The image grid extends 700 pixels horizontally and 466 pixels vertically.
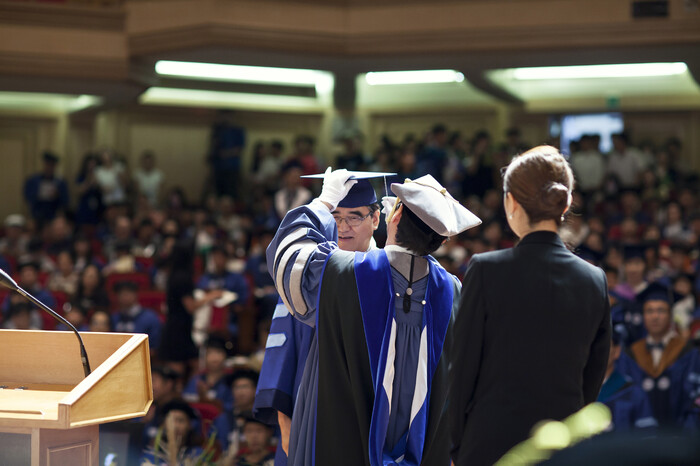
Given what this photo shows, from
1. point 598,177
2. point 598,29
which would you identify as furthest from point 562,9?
point 598,177

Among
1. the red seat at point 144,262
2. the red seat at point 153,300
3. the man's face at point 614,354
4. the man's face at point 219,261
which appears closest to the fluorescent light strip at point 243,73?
the red seat at point 144,262

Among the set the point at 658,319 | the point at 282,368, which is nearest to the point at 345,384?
the point at 282,368

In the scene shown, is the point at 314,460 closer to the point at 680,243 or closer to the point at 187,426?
the point at 187,426

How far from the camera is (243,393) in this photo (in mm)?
5523

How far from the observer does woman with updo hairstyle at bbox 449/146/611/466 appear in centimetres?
197

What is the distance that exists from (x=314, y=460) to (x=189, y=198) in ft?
35.5

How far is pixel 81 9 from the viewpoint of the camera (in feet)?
32.4

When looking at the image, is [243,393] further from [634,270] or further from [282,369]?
[634,270]

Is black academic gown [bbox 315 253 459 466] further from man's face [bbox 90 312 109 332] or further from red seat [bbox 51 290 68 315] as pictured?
red seat [bbox 51 290 68 315]

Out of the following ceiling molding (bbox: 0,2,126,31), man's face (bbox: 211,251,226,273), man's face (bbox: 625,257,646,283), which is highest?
ceiling molding (bbox: 0,2,126,31)

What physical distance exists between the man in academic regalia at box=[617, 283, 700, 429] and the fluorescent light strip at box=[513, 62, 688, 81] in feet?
17.8

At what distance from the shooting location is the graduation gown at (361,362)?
7.75 ft

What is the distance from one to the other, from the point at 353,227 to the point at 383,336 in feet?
2.26

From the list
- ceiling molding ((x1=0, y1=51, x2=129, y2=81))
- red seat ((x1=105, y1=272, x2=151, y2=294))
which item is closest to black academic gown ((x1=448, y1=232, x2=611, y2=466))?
red seat ((x1=105, y1=272, x2=151, y2=294))
